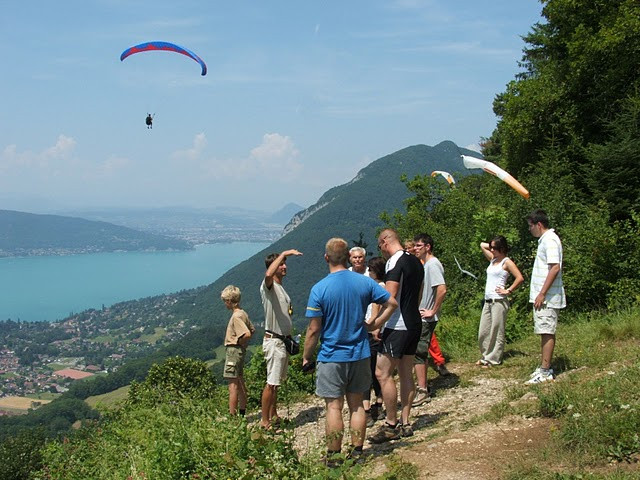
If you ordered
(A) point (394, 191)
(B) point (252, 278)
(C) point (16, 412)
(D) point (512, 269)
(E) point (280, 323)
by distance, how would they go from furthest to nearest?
1. (A) point (394, 191)
2. (B) point (252, 278)
3. (C) point (16, 412)
4. (D) point (512, 269)
5. (E) point (280, 323)

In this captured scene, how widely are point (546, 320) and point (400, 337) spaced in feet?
6.10

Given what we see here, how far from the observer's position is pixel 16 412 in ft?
290

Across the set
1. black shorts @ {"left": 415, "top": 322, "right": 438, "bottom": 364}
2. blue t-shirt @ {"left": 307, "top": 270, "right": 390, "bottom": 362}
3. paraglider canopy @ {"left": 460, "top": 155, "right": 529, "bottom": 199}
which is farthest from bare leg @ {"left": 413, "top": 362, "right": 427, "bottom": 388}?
paraglider canopy @ {"left": 460, "top": 155, "right": 529, "bottom": 199}

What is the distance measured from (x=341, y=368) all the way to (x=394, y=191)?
185 metres

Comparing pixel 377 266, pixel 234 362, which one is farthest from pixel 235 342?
pixel 377 266

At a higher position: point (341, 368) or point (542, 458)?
point (341, 368)

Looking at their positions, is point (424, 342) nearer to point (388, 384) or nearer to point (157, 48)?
point (388, 384)

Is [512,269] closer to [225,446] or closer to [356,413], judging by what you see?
[356,413]

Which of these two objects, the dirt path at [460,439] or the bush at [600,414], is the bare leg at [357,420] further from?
the bush at [600,414]

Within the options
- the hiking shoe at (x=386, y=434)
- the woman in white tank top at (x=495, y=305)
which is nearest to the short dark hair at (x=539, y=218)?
the woman in white tank top at (x=495, y=305)

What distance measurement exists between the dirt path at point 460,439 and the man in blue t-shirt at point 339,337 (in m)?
0.34

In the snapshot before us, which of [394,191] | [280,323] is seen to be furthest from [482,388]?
[394,191]

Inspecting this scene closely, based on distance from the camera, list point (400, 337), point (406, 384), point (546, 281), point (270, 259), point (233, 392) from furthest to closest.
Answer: point (233, 392) < point (270, 259) < point (546, 281) < point (406, 384) < point (400, 337)

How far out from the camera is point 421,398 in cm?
682
